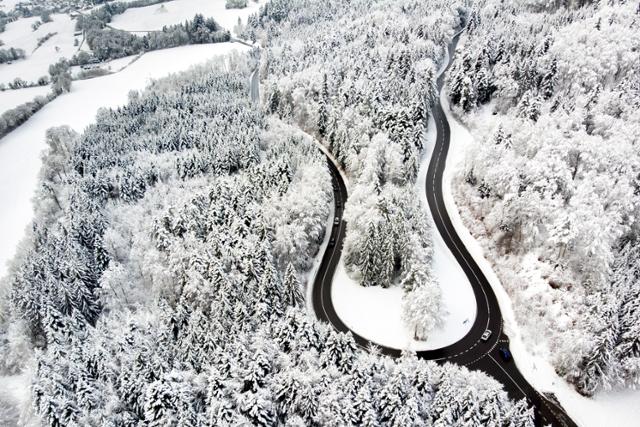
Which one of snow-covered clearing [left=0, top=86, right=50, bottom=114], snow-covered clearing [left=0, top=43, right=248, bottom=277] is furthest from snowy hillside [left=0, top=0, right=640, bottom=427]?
snow-covered clearing [left=0, top=86, right=50, bottom=114]

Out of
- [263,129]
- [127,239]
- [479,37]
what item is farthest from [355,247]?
[479,37]

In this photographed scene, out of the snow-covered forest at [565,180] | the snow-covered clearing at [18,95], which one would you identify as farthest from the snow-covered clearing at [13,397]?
the snow-covered clearing at [18,95]

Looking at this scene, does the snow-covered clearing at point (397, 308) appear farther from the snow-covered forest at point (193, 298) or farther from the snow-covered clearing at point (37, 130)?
the snow-covered clearing at point (37, 130)

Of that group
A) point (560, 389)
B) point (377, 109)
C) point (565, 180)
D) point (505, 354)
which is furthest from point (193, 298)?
point (565, 180)

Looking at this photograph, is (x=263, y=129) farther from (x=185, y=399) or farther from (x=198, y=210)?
(x=185, y=399)

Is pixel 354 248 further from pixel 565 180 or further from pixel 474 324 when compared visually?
pixel 565 180
